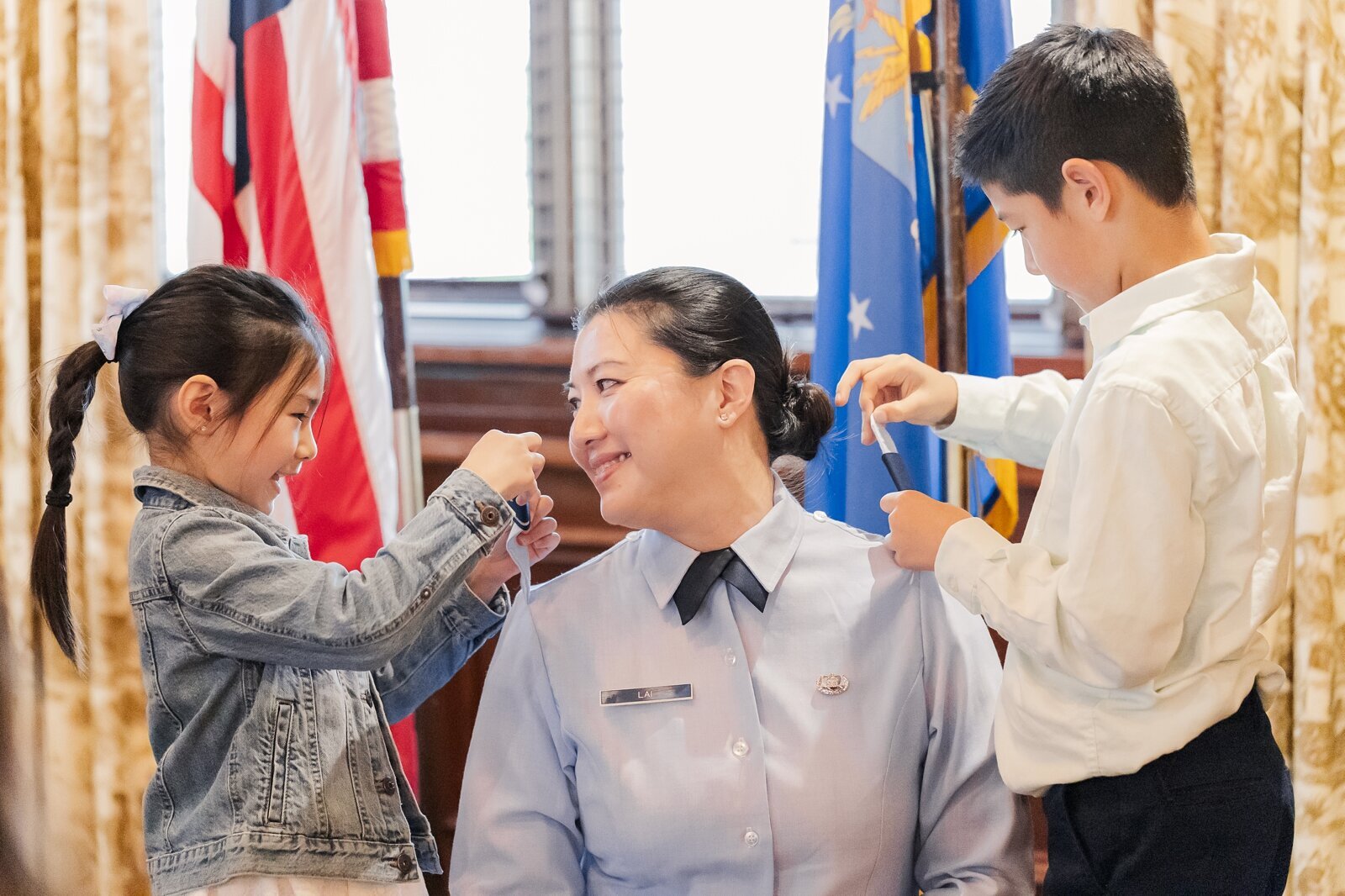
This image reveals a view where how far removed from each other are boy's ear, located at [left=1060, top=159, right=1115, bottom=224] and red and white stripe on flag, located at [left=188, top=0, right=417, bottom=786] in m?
1.57

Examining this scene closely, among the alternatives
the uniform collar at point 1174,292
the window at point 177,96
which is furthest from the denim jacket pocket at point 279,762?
the window at point 177,96

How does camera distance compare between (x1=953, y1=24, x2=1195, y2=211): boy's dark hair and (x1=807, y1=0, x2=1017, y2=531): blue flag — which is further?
(x1=807, y1=0, x2=1017, y2=531): blue flag

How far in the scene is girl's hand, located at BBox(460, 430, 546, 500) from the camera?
1.54 meters

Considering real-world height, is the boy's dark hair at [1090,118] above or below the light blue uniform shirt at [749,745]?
above

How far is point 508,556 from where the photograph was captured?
178 cm

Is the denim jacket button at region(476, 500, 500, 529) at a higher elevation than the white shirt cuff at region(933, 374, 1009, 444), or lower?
lower

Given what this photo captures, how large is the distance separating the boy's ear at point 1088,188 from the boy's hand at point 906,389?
1.23ft

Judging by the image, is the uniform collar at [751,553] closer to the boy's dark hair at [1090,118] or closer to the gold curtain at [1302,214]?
the boy's dark hair at [1090,118]

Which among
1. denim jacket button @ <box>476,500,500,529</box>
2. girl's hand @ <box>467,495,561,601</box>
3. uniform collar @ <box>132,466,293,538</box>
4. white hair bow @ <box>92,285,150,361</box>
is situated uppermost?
white hair bow @ <box>92,285,150,361</box>

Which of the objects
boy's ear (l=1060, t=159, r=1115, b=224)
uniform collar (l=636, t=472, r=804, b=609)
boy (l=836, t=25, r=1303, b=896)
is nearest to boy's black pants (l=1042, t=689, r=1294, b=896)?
boy (l=836, t=25, r=1303, b=896)

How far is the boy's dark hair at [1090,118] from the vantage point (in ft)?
4.39

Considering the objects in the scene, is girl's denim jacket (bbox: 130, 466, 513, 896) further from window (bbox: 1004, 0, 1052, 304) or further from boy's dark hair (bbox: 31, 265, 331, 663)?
window (bbox: 1004, 0, 1052, 304)

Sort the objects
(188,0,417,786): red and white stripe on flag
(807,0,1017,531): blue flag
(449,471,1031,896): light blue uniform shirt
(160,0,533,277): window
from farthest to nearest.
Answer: (160,0,533,277): window < (188,0,417,786): red and white stripe on flag < (807,0,1017,531): blue flag < (449,471,1031,896): light blue uniform shirt

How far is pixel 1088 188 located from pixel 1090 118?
8 centimetres
